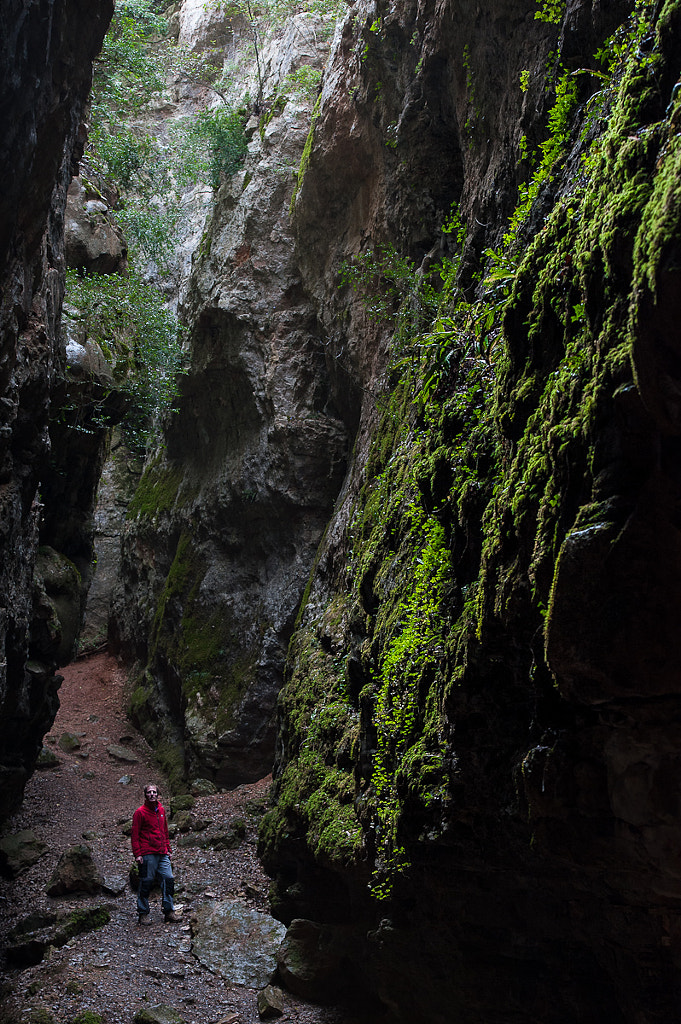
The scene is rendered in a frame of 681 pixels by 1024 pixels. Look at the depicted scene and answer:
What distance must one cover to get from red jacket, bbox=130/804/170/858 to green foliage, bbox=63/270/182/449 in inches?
329

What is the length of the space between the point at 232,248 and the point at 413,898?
1484 cm

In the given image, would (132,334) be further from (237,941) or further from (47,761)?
(237,941)

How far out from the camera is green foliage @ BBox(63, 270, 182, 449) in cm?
1339

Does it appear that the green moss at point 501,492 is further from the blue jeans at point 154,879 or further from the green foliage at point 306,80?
the green foliage at point 306,80

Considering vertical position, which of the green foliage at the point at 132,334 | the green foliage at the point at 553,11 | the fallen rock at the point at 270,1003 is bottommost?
the fallen rock at the point at 270,1003

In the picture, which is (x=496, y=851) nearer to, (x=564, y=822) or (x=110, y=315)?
(x=564, y=822)

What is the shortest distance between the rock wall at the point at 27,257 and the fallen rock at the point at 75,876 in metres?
1.82

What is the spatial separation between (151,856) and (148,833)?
0.30 metres

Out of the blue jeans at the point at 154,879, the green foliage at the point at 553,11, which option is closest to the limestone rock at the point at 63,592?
the blue jeans at the point at 154,879

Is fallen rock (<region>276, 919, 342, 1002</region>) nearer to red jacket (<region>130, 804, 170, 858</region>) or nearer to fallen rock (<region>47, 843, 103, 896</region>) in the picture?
red jacket (<region>130, 804, 170, 858</region>)

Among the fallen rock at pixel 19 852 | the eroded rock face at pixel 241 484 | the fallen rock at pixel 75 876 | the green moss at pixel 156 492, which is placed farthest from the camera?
the green moss at pixel 156 492

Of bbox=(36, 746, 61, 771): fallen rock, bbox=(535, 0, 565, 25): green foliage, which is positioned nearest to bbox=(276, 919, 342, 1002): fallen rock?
bbox=(36, 746, 61, 771): fallen rock

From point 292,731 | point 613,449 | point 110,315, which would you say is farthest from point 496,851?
point 110,315

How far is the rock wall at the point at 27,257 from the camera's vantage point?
557 centimetres
